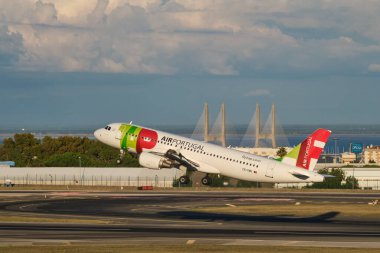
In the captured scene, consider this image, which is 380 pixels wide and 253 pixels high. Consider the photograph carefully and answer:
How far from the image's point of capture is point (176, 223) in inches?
2849

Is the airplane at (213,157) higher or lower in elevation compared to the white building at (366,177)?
higher

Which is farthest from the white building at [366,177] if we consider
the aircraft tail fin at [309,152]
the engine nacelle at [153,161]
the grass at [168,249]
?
the grass at [168,249]

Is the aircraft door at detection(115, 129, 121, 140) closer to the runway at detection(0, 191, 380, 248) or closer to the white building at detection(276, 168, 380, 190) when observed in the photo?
the runway at detection(0, 191, 380, 248)

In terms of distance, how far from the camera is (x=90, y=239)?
2400 inches

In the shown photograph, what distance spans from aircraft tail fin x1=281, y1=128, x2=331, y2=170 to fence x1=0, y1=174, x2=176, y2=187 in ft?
116

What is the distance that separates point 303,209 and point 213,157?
76.9 feet

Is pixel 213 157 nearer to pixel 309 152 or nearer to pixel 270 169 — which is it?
pixel 270 169

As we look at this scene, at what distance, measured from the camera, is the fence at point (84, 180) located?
137 metres

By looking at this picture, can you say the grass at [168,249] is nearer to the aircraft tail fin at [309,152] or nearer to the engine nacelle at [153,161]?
the aircraft tail fin at [309,152]

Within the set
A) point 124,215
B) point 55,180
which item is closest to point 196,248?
point 124,215

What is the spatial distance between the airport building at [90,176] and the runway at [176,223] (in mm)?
30949

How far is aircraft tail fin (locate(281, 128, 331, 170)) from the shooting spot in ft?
339

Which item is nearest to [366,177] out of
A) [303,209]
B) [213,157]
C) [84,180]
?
[213,157]

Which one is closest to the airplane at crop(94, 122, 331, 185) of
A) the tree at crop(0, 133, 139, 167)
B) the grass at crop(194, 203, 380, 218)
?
the grass at crop(194, 203, 380, 218)
